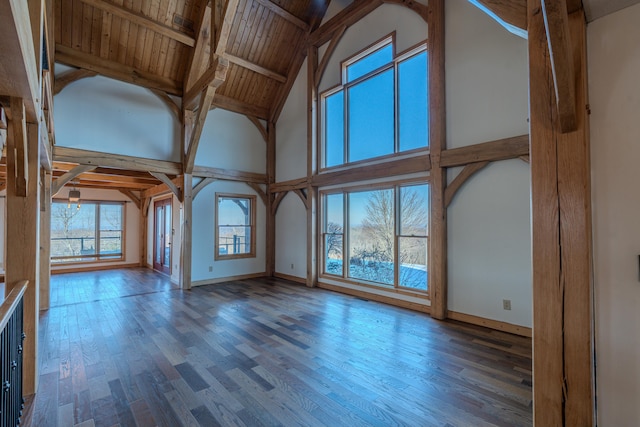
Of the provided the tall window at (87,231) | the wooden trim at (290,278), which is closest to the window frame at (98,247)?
the tall window at (87,231)

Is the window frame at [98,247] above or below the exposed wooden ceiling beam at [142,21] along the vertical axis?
below

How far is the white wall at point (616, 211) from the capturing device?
1.40 m

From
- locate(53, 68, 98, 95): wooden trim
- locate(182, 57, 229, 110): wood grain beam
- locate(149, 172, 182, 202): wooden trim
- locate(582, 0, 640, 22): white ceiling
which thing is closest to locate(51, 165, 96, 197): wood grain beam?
locate(149, 172, 182, 202): wooden trim

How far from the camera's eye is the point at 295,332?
3838mm

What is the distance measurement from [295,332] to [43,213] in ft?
15.2

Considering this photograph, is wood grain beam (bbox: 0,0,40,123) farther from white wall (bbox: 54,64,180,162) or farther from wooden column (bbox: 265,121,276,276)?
wooden column (bbox: 265,121,276,276)

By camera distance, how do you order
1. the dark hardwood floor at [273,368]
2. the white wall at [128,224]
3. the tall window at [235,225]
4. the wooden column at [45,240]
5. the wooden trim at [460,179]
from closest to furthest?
the dark hardwood floor at [273,368], the wooden trim at [460,179], the wooden column at [45,240], the tall window at [235,225], the white wall at [128,224]

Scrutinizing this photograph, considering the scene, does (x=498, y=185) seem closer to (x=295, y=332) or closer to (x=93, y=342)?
(x=295, y=332)

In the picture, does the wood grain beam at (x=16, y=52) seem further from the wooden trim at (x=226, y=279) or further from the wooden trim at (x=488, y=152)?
the wooden trim at (x=226, y=279)

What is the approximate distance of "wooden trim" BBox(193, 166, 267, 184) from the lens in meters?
6.71

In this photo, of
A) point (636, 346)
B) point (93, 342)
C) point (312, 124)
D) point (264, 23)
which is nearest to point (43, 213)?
point (93, 342)

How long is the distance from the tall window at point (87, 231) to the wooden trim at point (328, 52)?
7.26 metres

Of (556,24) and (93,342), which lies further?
(93,342)

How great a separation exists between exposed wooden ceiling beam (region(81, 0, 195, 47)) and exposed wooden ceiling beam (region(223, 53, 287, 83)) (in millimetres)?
857
